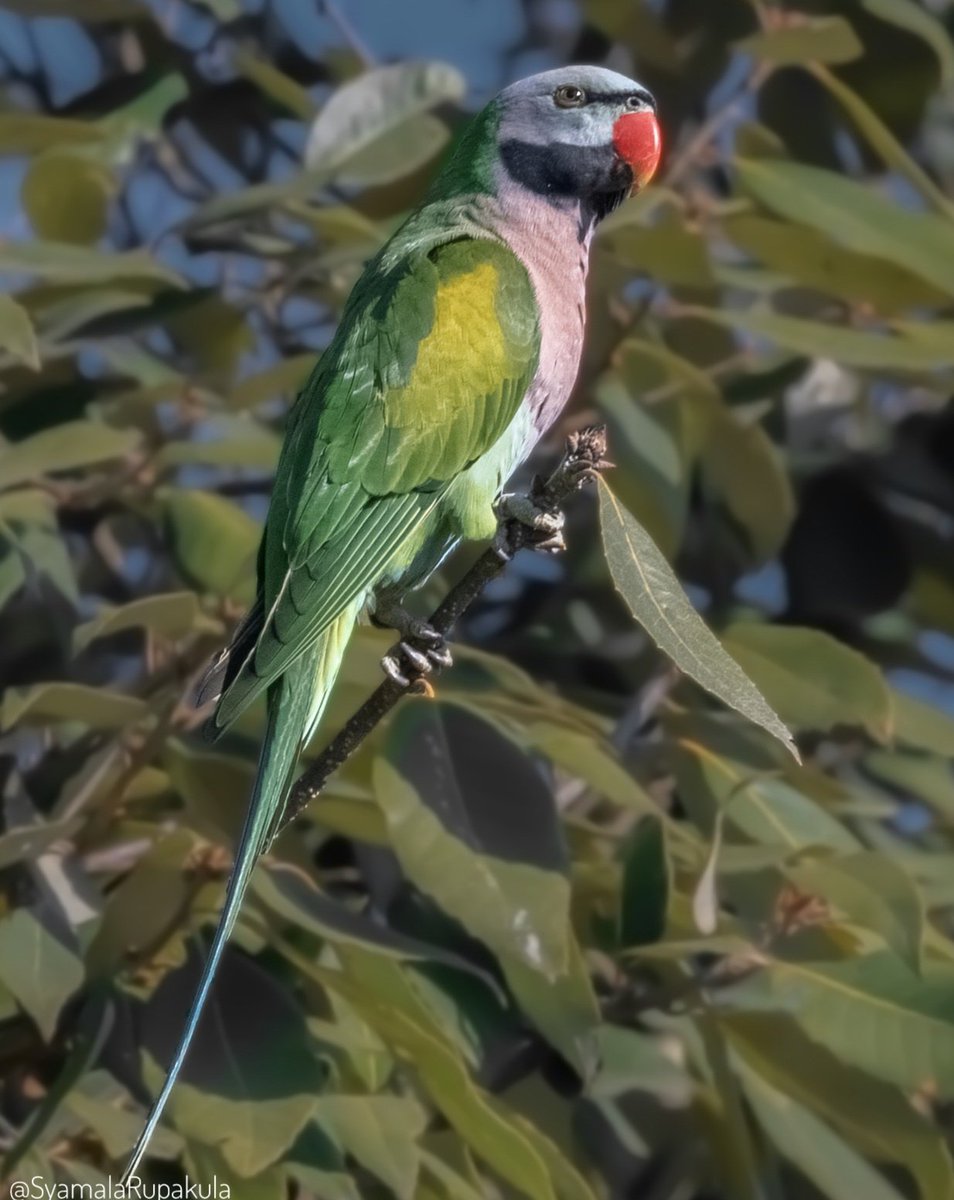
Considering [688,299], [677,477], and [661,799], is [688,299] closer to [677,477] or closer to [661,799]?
[677,477]

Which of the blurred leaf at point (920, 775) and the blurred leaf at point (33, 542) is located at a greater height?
the blurred leaf at point (33, 542)

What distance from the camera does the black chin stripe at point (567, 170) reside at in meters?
2.22

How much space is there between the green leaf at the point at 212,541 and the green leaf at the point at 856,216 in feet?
2.68

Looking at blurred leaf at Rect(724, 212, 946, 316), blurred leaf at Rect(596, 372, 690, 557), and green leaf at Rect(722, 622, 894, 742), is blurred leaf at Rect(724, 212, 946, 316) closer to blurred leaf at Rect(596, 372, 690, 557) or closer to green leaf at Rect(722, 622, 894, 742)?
blurred leaf at Rect(596, 372, 690, 557)

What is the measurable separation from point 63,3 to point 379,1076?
149 centimetres

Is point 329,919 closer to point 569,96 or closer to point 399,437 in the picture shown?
point 399,437

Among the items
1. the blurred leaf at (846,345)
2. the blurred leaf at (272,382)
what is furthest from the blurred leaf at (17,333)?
the blurred leaf at (846,345)

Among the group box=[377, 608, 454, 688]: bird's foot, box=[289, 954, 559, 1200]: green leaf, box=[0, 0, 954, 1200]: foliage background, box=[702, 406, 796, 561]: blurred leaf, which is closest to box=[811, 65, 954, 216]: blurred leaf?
box=[0, 0, 954, 1200]: foliage background

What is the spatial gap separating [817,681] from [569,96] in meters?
0.73

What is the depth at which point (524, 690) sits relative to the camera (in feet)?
7.54

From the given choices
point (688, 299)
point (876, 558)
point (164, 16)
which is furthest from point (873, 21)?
point (164, 16)

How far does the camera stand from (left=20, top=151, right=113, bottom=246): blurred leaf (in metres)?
2.52

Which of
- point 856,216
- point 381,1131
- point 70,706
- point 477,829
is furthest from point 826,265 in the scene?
point 381,1131

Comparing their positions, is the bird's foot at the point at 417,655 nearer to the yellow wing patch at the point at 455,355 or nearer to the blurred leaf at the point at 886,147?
the yellow wing patch at the point at 455,355
